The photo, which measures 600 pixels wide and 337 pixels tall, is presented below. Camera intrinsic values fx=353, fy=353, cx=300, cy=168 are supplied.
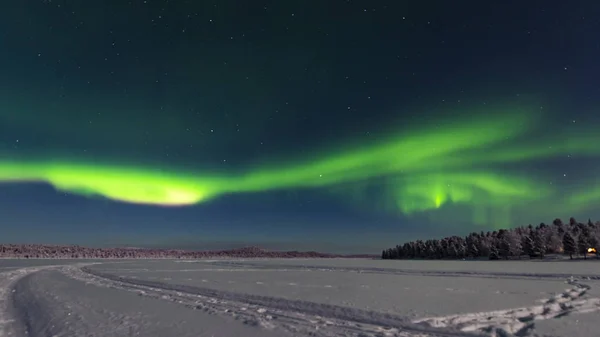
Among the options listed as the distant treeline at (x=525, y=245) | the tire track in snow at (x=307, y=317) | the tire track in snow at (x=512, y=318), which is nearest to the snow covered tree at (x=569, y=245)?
the distant treeline at (x=525, y=245)

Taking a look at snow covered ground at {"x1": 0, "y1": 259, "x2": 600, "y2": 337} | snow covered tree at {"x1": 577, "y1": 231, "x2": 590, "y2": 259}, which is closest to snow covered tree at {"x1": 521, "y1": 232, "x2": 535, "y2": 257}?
snow covered tree at {"x1": 577, "y1": 231, "x2": 590, "y2": 259}

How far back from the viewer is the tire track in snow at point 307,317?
10125 mm

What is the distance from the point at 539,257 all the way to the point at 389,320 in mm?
122095

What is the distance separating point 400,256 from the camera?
176 meters

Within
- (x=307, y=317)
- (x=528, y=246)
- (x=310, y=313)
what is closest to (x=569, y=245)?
(x=528, y=246)

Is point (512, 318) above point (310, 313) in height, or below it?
above

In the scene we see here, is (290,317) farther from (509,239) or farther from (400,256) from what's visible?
(400,256)

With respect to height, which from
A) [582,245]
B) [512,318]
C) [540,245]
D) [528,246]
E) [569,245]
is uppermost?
[512,318]

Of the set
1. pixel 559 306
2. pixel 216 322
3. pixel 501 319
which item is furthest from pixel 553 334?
pixel 216 322

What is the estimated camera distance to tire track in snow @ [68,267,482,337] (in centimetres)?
1012

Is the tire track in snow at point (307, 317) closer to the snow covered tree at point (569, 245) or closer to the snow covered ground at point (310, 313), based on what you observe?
the snow covered ground at point (310, 313)

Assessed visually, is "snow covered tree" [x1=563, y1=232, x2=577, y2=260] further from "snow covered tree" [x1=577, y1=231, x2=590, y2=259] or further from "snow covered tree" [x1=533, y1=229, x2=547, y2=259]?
"snow covered tree" [x1=533, y1=229, x2=547, y2=259]

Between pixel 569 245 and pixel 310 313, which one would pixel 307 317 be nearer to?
pixel 310 313

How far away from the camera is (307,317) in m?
12.2
